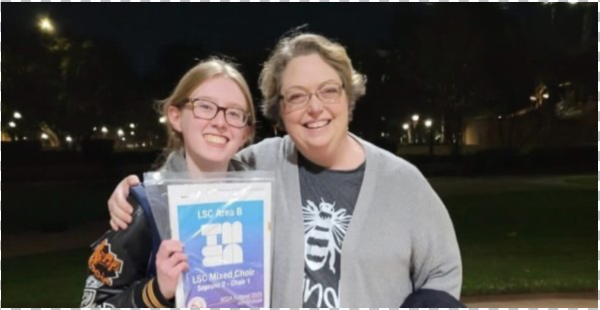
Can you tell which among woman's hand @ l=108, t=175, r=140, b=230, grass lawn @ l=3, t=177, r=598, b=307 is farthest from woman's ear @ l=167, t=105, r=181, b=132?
grass lawn @ l=3, t=177, r=598, b=307

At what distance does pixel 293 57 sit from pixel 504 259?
23.6 feet

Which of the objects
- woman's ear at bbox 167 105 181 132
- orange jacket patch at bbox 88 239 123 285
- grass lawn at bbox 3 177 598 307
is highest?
woman's ear at bbox 167 105 181 132

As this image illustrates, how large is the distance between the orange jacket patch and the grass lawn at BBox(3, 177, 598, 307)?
4.89m

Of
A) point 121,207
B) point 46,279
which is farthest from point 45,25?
point 121,207

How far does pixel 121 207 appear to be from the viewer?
1.85 meters

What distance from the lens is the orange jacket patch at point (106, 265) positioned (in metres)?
1.80

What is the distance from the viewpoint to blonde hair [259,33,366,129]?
2076mm

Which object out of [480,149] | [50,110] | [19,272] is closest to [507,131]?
[480,149]

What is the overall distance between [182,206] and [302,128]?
0.54 metres

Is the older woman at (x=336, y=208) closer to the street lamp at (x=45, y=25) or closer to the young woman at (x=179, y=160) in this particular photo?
the young woman at (x=179, y=160)

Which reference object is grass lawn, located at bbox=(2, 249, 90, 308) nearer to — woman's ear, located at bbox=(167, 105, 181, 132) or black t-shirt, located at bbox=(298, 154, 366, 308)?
woman's ear, located at bbox=(167, 105, 181, 132)

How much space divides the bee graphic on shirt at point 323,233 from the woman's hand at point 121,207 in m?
0.54

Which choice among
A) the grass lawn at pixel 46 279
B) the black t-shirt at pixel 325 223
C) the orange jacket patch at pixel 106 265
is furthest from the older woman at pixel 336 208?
the grass lawn at pixel 46 279

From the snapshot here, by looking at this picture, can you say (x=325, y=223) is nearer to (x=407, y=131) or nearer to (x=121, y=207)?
(x=121, y=207)
